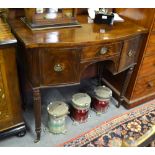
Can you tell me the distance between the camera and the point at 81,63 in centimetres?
117

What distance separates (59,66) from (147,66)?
80 centimetres

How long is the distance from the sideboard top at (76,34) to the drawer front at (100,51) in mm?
43

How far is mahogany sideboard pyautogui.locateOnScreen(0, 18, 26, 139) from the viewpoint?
1.04 metres

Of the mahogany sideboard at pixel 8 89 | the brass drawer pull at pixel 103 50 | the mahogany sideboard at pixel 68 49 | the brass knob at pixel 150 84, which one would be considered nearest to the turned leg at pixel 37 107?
the mahogany sideboard at pixel 68 49

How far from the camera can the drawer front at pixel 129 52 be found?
1.31 m

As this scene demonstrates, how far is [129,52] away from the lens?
53.6 inches

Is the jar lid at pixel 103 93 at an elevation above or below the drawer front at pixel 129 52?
below

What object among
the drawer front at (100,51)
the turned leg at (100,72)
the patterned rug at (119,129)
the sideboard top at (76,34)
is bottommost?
the patterned rug at (119,129)

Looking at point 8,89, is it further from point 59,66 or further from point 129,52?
point 129,52

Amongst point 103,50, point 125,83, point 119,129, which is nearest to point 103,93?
point 125,83

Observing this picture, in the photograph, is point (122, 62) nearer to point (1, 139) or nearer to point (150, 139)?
point (150, 139)

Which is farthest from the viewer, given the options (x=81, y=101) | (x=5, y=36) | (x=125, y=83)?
(x=125, y=83)

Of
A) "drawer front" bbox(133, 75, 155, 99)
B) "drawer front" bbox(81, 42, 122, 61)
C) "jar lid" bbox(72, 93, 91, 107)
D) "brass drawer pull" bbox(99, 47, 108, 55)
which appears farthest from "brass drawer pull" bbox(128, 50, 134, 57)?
"jar lid" bbox(72, 93, 91, 107)

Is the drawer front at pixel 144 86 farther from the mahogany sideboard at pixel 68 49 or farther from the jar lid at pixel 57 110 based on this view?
the jar lid at pixel 57 110
